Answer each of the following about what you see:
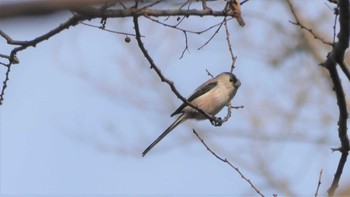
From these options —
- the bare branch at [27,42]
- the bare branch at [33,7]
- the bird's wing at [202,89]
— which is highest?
the bare branch at [33,7]

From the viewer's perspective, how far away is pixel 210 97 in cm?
570

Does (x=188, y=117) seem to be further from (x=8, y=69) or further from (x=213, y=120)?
(x=8, y=69)

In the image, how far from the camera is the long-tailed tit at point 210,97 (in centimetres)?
556

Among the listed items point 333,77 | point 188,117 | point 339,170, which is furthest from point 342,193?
point 188,117

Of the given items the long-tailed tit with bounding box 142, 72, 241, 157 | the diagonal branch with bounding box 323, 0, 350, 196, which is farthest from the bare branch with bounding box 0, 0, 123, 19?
the long-tailed tit with bounding box 142, 72, 241, 157

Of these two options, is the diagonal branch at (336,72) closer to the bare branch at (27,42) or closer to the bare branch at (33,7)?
the bare branch at (27,42)

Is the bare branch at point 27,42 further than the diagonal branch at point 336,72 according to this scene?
Yes

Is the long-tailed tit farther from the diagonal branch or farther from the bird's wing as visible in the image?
the diagonal branch

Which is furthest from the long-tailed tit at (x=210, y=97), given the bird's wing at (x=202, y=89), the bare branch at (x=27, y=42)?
the bare branch at (x=27, y=42)

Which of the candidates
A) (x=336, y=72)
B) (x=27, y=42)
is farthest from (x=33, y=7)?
(x=27, y=42)

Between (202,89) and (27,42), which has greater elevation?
(27,42)

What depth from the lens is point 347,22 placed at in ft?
6.54

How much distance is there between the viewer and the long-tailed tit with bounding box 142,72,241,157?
5559 mm

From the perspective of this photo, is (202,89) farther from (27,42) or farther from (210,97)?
(27,42)
